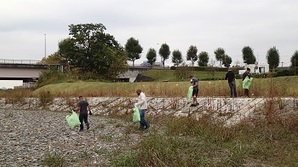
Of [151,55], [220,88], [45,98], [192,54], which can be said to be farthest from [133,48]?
[220,88]

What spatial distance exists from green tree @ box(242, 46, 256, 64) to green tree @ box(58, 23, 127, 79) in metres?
31.1

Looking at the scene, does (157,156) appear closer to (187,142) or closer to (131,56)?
(187,142)

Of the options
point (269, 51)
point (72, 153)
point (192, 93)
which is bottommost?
point (72, 153)

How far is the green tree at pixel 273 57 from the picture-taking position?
85250mm

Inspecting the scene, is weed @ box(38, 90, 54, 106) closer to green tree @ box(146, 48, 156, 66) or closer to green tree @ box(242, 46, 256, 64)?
green tree @ box(242, 46, 256, 64)

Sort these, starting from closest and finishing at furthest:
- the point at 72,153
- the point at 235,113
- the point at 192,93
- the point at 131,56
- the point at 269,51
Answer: the point at 72,153
the point at 235,113
the point at 192,93
the point at 269,51
the point at 131,56

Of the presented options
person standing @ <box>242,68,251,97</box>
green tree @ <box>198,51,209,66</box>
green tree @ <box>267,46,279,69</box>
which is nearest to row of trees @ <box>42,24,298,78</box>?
green tree @ <box>267,46,279,69</box>

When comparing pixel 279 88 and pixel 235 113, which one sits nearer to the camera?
pixel 235 113

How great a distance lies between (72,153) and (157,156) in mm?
3945

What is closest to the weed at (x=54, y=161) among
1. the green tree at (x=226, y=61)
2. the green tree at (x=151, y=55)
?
the green tree at (x=226, y=61)

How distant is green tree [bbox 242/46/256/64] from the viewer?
9281 centimetres

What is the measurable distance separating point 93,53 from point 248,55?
37870mm

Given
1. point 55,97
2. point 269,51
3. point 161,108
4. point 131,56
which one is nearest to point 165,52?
point 131,56

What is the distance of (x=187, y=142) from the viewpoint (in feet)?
49.5
